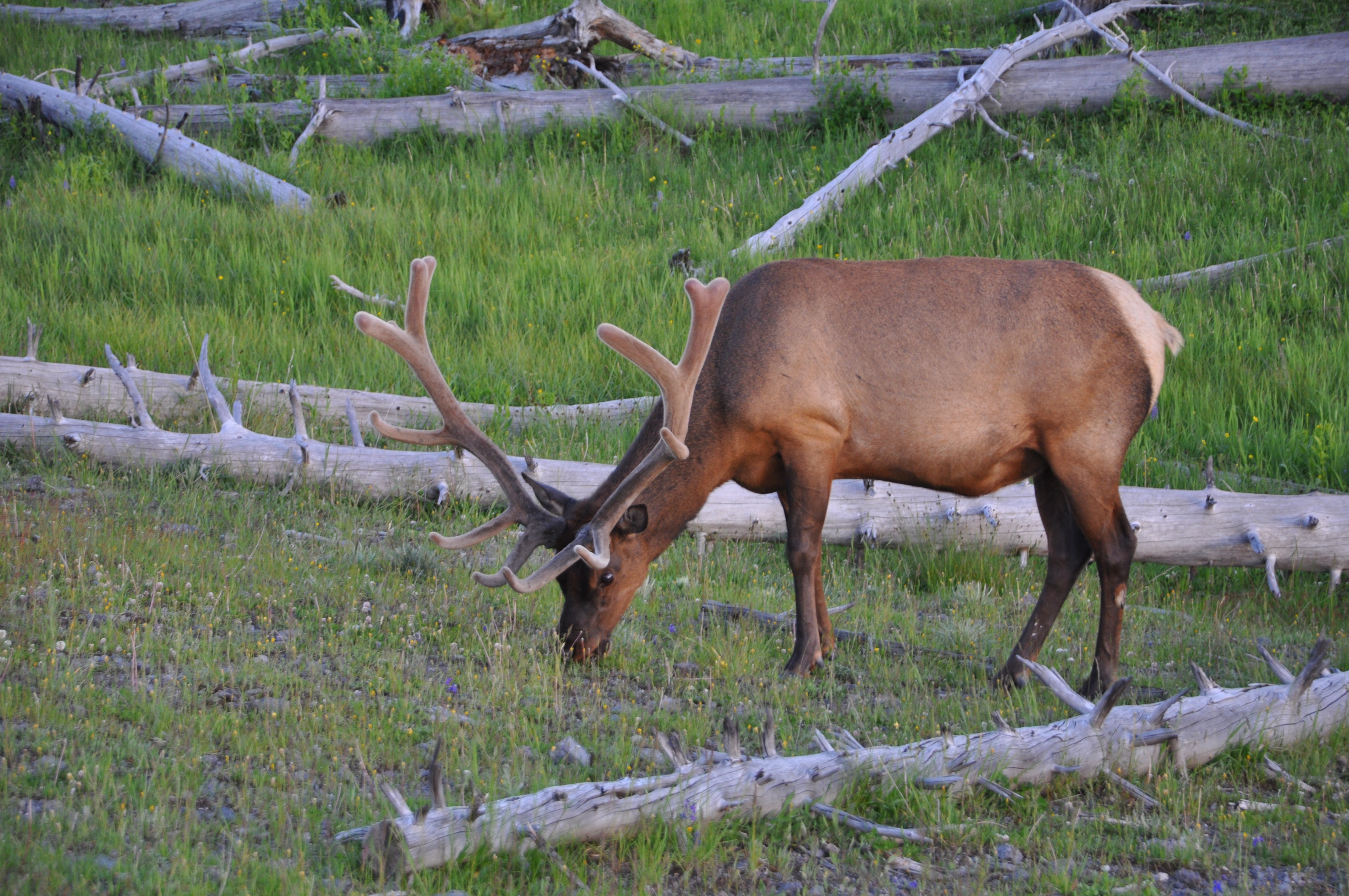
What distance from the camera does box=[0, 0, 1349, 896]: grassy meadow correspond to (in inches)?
134

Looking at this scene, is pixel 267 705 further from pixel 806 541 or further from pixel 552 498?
pixel 806 541

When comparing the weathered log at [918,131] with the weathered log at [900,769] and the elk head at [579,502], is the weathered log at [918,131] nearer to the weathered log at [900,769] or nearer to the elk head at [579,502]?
the elk head at [579,502]

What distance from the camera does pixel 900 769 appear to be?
3.64 metres

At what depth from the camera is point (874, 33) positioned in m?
14.3

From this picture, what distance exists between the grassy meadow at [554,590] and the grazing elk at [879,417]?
1.52ft

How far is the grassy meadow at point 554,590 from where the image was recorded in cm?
339

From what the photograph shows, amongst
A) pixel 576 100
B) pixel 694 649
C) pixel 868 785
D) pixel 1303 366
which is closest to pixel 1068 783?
pixel 868 785

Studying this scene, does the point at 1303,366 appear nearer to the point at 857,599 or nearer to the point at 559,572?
the point at 857,599

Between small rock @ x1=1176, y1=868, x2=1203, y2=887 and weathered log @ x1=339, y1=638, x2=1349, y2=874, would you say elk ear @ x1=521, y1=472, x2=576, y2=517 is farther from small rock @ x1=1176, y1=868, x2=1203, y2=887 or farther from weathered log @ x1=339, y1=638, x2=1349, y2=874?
small rock @ x1=1176, y1=868, x2=1203, y2=887

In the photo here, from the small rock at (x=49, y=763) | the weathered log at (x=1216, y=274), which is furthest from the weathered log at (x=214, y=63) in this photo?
the small rock at (x=49, y=763)

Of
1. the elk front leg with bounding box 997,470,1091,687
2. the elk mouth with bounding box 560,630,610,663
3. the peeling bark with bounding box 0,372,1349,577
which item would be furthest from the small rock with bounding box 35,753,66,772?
the elk front leg with bounding box 997,470,1091,687

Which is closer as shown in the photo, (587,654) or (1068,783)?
(1068,783)

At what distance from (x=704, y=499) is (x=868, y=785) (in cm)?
181

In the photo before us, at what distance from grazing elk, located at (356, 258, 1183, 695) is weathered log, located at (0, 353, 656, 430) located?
9.33 feet
